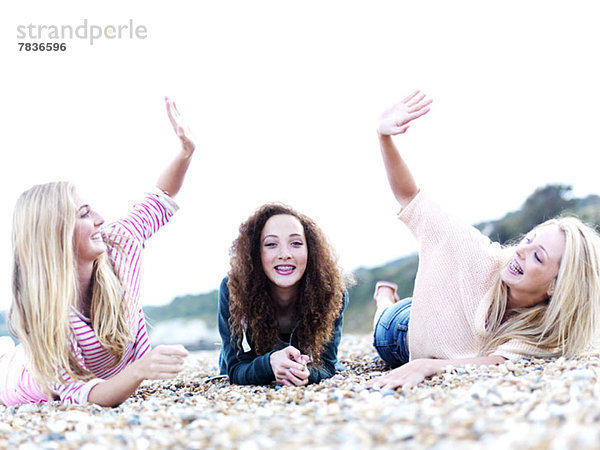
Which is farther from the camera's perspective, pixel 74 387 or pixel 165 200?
pixel 165 200

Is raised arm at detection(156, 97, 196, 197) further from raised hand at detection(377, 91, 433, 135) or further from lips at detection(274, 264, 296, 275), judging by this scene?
raised hand at detection(377, 91, 433, 135)

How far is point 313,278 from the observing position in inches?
197

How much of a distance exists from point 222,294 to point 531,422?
2913mm

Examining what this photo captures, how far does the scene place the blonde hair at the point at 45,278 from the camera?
4.07 m

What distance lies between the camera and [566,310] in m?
4.59

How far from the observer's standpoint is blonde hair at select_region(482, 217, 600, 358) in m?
4.57

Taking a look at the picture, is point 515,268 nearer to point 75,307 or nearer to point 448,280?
point 448,280

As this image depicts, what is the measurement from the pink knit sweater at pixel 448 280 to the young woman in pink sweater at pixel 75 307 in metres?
2.14

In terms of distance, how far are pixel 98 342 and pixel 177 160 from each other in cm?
166

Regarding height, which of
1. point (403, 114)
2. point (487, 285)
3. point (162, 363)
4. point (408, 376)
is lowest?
point (408, 376)

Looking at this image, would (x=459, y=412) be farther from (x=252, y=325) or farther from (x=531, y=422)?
(x=252, y=325)

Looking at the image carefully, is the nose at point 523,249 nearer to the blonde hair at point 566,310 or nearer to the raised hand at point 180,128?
the blonde hair at point 566,310

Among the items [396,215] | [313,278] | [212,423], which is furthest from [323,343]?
[212,423]

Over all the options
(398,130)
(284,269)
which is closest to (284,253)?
(284,269)
